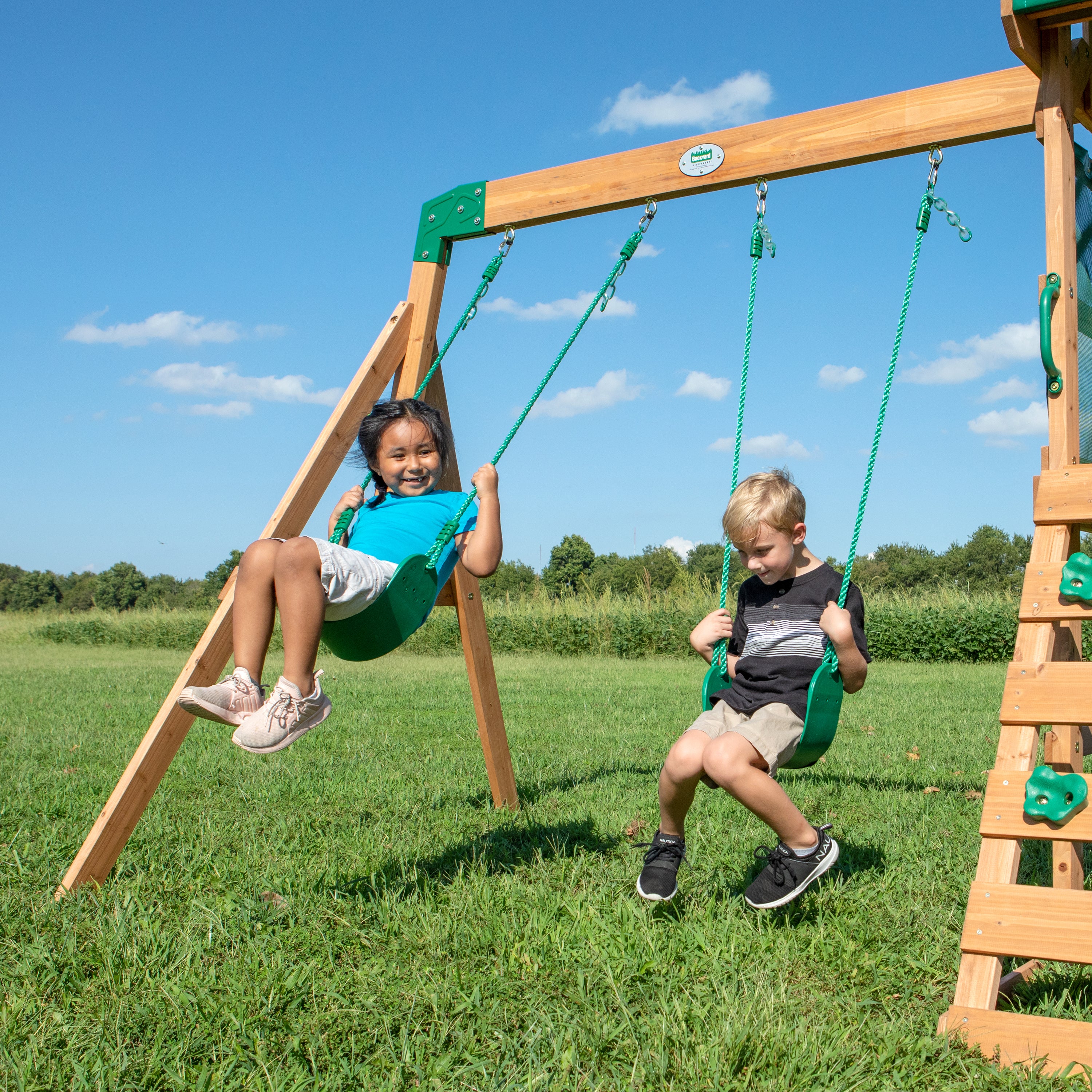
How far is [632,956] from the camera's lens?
2.73 meters

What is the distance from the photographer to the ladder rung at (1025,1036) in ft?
7.07

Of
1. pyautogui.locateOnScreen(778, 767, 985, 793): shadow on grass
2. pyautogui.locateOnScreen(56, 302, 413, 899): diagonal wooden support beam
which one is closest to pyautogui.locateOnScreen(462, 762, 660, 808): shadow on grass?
pyautogui.locateOnScreen(778, 767, 985, 793): shadow on grass

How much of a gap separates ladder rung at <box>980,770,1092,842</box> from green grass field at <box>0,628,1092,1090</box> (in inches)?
19.2

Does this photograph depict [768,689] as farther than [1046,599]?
Yes

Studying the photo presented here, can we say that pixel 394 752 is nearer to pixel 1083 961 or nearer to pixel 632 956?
pixel 632 956

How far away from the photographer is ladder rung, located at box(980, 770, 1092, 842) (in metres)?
2.34

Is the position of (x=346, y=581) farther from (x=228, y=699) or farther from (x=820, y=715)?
(x=820, y=715)

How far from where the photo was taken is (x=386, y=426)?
380cm

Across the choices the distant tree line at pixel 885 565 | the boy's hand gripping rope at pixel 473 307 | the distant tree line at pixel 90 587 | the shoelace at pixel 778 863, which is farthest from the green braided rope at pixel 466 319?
the distant tree line at pixel 90 587

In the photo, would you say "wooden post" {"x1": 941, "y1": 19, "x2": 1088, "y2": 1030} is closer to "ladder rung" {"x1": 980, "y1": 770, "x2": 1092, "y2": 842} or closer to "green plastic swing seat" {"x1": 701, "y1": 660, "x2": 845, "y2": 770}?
"ladder rung" {"x1": 980, "y1": 770, "x2": 1092, "y2": 842}

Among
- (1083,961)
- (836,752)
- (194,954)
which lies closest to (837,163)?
(1083,961)

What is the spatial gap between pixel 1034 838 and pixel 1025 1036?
0.46 metres

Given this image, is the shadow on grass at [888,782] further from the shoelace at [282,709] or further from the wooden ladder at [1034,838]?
the shoelace at [282,709]

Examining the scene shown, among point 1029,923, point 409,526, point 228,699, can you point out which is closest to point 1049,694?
point 1029,923
